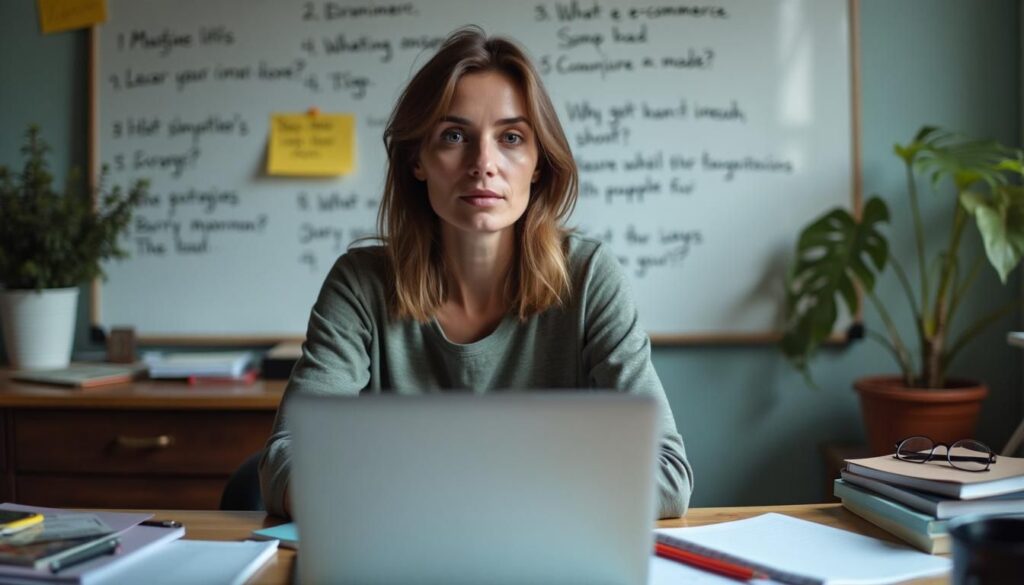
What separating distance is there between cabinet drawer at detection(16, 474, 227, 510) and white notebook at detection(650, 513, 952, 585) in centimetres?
134

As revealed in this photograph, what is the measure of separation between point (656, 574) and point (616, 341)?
1.83 feet

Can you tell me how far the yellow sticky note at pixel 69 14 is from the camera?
7.94 feet

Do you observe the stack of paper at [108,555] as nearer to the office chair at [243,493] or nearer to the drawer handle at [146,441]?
the office chair at [243,493]

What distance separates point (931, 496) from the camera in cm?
95

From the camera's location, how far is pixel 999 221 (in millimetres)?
1905

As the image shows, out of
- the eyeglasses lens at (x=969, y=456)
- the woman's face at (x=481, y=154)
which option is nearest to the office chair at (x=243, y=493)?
the woman's face at (x=481, y=154)

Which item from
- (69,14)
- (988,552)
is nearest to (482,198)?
(988,552)

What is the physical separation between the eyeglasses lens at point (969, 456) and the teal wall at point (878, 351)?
127 centimetres

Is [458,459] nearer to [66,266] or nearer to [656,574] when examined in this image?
[656,574]

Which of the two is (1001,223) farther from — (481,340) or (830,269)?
(481,340)

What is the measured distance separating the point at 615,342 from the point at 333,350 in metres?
0.42

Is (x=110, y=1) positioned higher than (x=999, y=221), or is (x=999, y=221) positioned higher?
(x=110, y=1)

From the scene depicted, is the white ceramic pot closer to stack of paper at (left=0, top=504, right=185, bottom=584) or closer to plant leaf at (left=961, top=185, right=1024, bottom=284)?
stack of paper at (left=0, top=504, right=185, bottom=584)

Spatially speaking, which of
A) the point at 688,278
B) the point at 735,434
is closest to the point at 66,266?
the point at 688,278
